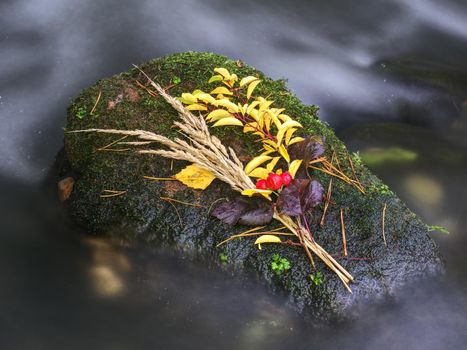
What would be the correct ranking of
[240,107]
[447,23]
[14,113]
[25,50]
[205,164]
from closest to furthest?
[205,164] < [240,107] < [14,113] < [25,50] < [447,23]

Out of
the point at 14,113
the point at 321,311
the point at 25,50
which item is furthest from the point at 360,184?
the point at 25,50

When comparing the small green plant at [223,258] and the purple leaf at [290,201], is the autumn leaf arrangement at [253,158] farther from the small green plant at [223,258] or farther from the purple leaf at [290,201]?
the small green plant at [223,258]

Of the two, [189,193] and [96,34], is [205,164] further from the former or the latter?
[96,34]

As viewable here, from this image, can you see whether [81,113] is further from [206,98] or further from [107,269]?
[107,269]

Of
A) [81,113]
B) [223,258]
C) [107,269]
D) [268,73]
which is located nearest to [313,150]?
[223,258]

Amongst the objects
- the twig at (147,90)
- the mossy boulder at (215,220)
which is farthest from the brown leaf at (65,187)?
the twig at (147,90)

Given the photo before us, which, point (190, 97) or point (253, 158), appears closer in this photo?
point (253, 158)

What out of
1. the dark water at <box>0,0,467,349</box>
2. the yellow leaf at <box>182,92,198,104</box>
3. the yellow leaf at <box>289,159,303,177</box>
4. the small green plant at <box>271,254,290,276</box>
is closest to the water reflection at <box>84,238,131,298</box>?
the dark water at <box>0,0,467,349</box>

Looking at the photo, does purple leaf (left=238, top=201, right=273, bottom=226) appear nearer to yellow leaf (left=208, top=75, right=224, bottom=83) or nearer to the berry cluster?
the berry cluster
